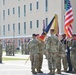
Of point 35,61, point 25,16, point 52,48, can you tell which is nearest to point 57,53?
point 52,48

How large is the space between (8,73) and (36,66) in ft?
4.97

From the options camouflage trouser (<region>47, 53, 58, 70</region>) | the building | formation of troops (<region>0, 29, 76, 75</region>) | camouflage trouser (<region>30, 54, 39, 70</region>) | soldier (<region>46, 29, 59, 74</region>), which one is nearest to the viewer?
camouflage trouser (<region>47, 53, 58, 70</region>)

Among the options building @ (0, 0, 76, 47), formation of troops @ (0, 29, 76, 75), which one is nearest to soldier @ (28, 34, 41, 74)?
formation of troops @ (0, 29, 76, 75)

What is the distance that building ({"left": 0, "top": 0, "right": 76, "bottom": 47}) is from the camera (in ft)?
219

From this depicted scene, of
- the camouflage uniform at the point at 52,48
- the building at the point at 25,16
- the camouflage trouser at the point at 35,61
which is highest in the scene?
the building at the point at 25,16

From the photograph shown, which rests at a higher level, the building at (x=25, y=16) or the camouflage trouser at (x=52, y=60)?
the building at (x=25, y=16)

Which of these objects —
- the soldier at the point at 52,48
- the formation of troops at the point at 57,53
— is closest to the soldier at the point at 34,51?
the formation of troops at the point at 57,53

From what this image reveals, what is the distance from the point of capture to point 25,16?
245ft

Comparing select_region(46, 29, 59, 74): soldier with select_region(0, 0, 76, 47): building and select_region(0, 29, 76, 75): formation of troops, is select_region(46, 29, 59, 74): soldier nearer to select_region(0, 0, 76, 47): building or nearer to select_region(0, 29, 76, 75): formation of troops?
select_region(0, 29, 76, 75): formation of troops

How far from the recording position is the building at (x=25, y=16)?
66625mm

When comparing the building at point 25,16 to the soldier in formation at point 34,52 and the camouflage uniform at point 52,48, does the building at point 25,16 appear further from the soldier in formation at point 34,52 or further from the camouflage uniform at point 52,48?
the camouflage uniform at point 52,48

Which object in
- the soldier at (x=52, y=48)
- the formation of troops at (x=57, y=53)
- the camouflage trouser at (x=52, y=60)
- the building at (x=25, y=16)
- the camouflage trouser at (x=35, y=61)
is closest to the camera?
the camouflage trouser at (x=52, y=60)

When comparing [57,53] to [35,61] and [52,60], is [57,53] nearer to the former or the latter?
[52,60]

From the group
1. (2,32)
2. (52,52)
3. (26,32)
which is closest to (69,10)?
(52,52)
